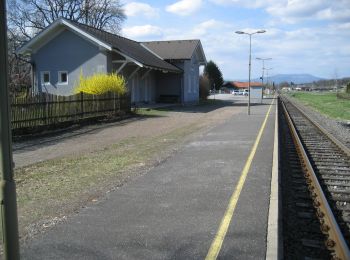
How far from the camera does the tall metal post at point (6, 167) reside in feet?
9.77

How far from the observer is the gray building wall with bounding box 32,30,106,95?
3186 cm

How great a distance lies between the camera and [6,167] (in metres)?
3.07

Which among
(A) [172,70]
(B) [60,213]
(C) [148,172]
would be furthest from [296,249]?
(A) [172,70]

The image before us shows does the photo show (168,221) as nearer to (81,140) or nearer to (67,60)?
(81,140)

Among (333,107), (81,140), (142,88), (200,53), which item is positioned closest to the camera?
(81,140)

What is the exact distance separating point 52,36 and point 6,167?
3160 centimetres

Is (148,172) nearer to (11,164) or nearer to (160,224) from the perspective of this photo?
(160,224)

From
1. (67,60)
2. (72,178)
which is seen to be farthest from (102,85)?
(72,178)

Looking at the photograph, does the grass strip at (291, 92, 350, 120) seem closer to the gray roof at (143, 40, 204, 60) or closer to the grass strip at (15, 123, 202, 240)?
the gray roof at (143, 40, 204, 60)

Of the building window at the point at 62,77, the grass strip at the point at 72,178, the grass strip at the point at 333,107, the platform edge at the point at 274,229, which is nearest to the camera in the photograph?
the platform edge at the point at 274,229

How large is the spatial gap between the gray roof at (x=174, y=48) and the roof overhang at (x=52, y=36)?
14502 millimetres

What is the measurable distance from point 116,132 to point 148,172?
969cm

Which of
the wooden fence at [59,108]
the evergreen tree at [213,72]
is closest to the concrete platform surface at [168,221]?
the wooden fence at [59,108]

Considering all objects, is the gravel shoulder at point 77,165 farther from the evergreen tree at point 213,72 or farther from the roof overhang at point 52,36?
the evergreen tree at point 213,72
